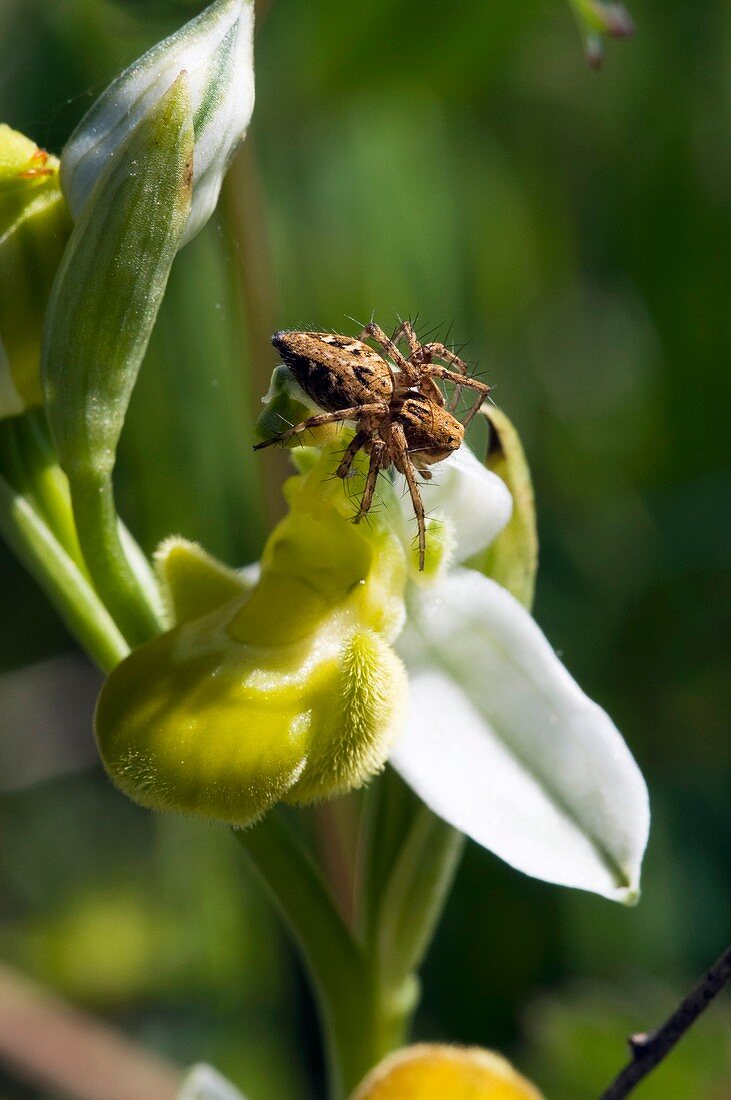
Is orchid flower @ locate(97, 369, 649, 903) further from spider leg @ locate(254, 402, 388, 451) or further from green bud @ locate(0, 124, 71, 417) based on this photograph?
green bud @ locate(0, 124, 71, 417)

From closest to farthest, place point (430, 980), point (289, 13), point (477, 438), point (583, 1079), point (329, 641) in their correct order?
point (329, 641)
point (477, 438)
point (583, 1079)
point (430, 980)
point (289, 13)

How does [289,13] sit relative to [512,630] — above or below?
above

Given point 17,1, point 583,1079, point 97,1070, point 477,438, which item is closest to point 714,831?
point 583,1079

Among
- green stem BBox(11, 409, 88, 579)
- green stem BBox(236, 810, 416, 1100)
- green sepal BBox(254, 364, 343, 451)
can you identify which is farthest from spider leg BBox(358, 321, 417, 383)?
green stem BBox(236, 810, 416, 1100)

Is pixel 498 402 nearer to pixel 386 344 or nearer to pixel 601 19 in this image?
pixel 601 19

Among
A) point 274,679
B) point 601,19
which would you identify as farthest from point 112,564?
point 601,19

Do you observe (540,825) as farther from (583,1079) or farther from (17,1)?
(17,1)
